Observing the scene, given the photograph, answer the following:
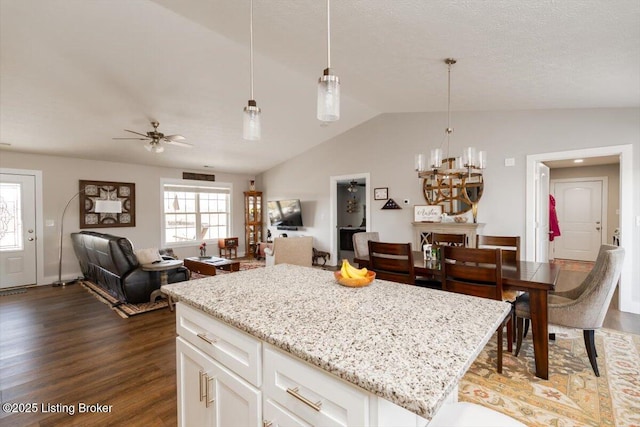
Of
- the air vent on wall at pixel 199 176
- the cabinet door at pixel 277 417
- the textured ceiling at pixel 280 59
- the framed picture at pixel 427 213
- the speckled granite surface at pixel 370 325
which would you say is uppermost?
the textured ceiling at pixel 280 59

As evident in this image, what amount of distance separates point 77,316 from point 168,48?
3.32 m

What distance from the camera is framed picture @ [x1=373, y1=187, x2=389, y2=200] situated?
5.44 m

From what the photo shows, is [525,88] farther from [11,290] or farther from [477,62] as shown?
[11,290]

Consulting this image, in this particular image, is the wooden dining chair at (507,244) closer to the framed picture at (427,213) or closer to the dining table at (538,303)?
the dining table at (538,303)

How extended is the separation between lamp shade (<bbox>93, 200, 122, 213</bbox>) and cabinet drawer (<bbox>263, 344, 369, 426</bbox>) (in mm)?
5854

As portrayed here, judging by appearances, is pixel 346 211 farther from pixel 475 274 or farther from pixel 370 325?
pixel 370 325

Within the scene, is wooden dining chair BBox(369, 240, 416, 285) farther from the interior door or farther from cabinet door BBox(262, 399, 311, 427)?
the interior door

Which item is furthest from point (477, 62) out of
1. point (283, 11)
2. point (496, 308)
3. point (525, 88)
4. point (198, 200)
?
point (198, 200)

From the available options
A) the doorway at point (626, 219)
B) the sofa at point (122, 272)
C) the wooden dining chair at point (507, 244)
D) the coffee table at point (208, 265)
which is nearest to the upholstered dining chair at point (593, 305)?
the wooden dining chair at point (507, 244)

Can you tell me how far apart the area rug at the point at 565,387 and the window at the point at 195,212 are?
607cm

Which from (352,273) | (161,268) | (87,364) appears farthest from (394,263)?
(161,268)

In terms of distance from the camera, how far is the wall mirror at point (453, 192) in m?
4.48

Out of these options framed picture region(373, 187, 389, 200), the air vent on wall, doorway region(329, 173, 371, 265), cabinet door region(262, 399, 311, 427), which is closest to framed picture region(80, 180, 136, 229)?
the air vent on wall

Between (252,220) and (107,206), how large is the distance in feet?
10.7
